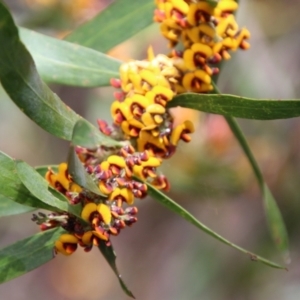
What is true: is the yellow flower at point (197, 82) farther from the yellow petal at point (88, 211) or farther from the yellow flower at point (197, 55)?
the yellow petal at point (88, 211)

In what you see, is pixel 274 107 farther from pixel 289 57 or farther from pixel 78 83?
pixel 289 57

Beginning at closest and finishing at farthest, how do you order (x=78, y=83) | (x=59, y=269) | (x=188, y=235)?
(x=78, y=83)
(x=188, y=235)
(x=59, y=269)

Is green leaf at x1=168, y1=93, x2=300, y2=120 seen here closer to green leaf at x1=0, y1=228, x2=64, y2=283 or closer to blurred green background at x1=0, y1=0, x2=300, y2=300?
green leaf at x1=0, y1=228, x2=64, y2=283

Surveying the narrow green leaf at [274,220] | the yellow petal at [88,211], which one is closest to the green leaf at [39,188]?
the yellow petal at [88,211]

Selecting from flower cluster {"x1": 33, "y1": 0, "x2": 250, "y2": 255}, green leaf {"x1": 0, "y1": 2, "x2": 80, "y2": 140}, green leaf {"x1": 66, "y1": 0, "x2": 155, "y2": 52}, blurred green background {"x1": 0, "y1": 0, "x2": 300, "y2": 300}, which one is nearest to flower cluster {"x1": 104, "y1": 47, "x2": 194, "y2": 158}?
flower cluster {"x1": 33, "y1": 0, "x2": 250, "y2": 255}

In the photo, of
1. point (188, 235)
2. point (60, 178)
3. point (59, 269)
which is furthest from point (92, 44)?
point (59, 269)

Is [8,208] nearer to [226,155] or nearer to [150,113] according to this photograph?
[150,113]

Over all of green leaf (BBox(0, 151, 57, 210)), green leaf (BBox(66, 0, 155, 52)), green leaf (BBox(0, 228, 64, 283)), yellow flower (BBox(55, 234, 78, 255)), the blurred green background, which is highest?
green leaf (BBox(66, 0, 155, 52))
